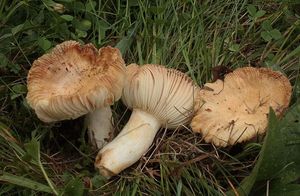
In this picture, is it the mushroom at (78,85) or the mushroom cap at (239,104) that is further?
the mushroom cap at (239,104)

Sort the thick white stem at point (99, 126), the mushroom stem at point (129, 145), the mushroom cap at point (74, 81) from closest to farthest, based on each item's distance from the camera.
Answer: the mushroom cap at point (74, 81)
the mushroom stem at point (129, 145)
the thick white stem at point (99, 126)

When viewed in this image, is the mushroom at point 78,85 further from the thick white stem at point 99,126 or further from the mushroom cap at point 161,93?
the mushroom cap at point 161,93

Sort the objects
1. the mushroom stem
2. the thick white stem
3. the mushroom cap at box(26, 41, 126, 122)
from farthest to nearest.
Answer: the thick white stem
the mushroom stem
the mushroom cap at box(26, 41, 126, 122)

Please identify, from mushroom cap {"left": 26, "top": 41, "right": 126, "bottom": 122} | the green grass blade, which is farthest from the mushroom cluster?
the green grass blade

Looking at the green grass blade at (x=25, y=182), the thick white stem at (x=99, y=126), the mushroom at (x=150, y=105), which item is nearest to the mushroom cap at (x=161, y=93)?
the mushroom at (x=150, y=105)

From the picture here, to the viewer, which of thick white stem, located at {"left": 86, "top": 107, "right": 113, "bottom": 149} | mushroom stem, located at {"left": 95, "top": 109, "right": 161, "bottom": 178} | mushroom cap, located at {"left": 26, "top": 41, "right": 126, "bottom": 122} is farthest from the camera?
thick white stem, located at {"left": 86, "top": 107, "right": 113, "bottom": 149}

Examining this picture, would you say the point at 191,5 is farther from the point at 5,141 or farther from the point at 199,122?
the point at 5,141

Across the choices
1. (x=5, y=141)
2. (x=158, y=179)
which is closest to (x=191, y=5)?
(x=158, y=179)

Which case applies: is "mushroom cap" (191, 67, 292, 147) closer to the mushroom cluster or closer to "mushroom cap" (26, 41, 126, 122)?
the mushroom cluster
